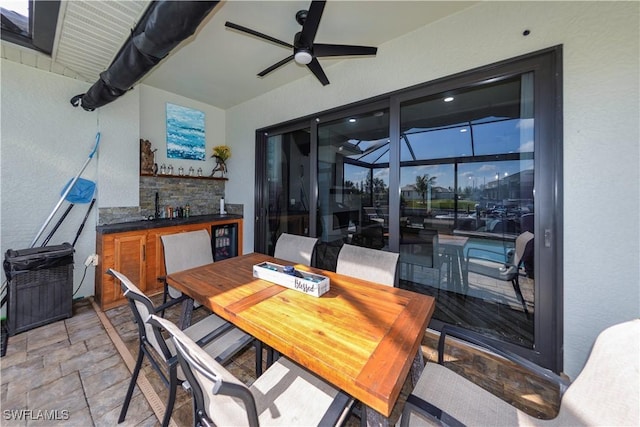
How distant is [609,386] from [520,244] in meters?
1.43

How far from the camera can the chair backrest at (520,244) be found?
6.33ft

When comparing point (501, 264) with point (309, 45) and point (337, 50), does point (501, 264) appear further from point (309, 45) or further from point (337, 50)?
point (309, 45)

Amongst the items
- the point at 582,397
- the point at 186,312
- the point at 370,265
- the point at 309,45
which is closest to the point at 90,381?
the point at 186,312

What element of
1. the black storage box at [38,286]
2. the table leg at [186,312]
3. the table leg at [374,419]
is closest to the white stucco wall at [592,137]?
the table leg at [374,419]

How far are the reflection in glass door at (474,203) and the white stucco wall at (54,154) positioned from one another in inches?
149

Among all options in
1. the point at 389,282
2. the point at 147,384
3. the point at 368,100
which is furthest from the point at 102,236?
the point at 368,100

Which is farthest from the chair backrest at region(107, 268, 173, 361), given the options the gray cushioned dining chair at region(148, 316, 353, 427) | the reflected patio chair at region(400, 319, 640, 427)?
the reflected patio chair at region(400, 319, 640, 427)

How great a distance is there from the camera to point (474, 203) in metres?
2.25

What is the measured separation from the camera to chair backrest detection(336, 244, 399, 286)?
5.89ft

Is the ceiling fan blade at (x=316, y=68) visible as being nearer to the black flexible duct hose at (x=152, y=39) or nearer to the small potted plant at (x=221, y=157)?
the black flexible duct hose at (x=152, y=39)

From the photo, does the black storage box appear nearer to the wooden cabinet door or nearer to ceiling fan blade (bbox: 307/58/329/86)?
the wooden cabinet door

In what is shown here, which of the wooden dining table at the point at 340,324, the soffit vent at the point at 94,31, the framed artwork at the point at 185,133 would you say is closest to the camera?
the wooden dining table at the point at 340,324

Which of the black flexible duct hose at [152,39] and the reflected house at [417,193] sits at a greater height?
the black flexible duct hose at [152,39]

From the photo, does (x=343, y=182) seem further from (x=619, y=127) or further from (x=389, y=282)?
(x=619, y=127)
